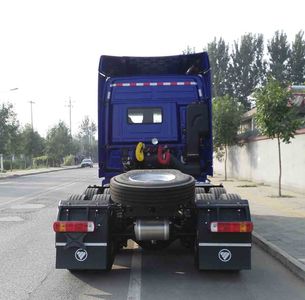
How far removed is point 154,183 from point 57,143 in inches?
3082

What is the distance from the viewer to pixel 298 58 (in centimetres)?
6625

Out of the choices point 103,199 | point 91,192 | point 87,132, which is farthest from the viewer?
point 87,132

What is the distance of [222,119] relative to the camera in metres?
30.5

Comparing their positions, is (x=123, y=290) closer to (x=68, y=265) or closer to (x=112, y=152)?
(x=68, y=265)

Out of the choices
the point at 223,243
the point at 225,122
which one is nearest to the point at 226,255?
the point at 223,243

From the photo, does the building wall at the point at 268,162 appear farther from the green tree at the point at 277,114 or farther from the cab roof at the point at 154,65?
the cab roof at the point at 154,65

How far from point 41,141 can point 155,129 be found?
72.5 metres

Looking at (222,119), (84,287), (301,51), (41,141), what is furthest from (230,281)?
(41,141)

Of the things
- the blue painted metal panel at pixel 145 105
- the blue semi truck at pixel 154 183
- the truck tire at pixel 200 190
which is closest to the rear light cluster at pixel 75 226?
the blue semi truck at pixel 154 183

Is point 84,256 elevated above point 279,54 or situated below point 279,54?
below

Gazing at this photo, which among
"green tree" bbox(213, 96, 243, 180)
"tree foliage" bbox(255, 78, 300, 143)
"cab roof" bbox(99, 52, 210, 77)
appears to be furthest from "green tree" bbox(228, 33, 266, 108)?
"cab roof" bbox(99, 52, 210, 77)

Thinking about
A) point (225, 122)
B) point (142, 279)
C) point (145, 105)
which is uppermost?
point (225, 122)

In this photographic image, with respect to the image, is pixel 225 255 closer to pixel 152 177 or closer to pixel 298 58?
pixel 152 177

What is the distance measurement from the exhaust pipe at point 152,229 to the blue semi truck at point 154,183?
13 mm
